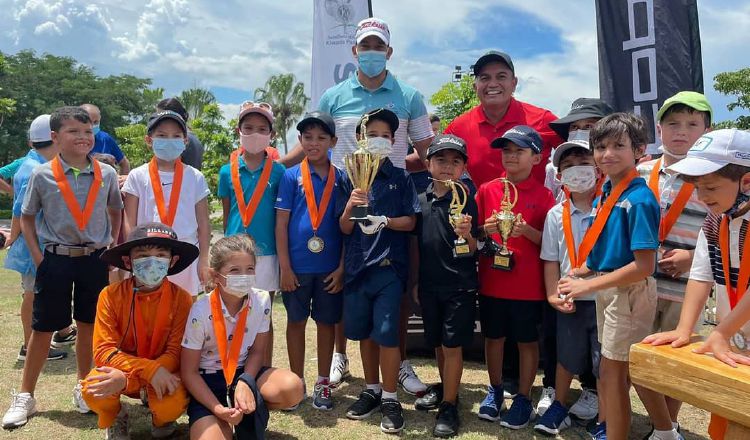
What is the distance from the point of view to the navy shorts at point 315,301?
445 cm

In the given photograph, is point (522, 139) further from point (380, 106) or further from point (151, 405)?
point (151, 405)

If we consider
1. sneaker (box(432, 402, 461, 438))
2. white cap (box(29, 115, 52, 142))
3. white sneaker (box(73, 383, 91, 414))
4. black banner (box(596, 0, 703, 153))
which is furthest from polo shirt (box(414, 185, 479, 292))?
white cap (box(29, 115, 52, 142))

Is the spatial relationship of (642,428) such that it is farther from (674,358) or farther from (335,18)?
(335,18)

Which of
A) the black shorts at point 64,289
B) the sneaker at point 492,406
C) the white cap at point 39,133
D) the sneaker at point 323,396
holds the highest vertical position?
the white cap at point 39,133

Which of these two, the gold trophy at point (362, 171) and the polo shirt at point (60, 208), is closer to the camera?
the gold trophy at point (362, 171)

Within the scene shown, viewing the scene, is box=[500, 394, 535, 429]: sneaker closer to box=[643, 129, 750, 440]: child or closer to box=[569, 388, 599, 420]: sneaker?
box=[569, 388, 599, 420]: sneaker

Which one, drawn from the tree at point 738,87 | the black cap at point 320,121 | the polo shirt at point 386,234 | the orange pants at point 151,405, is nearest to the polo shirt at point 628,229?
the polo shirt at point 386,234

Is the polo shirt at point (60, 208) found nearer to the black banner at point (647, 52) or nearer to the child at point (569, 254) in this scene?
the child at point (569, 254)

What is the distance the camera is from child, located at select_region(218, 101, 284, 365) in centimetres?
457

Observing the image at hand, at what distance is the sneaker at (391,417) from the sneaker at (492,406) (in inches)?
25.2

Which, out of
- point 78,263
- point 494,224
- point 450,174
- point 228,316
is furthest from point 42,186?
point 494,224

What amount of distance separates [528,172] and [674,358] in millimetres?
2213

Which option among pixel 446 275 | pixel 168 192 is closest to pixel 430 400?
pixel 446 275

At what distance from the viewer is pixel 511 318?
4.14 meters
